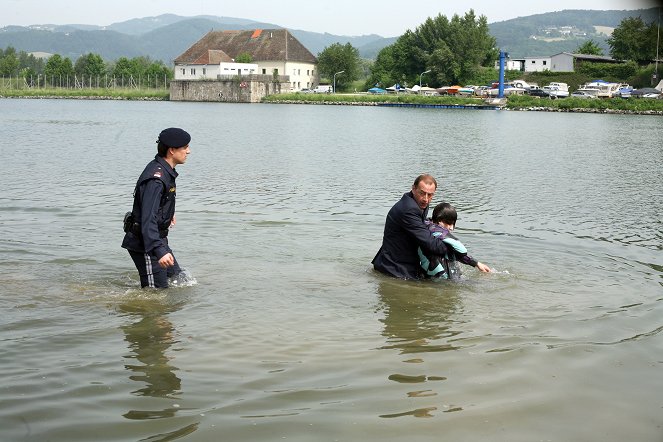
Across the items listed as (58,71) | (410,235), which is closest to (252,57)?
(58,71)

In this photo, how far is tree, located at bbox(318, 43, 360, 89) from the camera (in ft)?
Result: 486

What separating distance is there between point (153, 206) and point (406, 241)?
3.79 m

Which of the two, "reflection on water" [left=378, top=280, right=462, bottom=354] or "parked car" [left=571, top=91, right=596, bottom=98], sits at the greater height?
"parked car" [left=571, top=91, right=596, bottom=98]

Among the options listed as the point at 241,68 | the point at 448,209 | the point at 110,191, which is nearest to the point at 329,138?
the point at 110,191

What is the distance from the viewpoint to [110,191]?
2227 centimetres

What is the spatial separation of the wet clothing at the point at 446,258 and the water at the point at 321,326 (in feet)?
0.88

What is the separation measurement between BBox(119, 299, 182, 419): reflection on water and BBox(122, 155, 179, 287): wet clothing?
0.45 metres

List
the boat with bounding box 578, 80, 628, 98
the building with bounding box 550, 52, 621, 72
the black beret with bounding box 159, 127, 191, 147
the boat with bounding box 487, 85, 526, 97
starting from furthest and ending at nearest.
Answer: the building with bounding box 550, 52, 621, 72
the boat with bounding box 487, 85, 526, 97
the boat with bounding box 578, 80, 628, 98
the black beret with bounding box 159, 127, 191, 147

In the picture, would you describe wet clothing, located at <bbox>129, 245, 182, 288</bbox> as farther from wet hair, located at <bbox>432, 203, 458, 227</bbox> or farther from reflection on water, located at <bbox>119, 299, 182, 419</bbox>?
wet hair, located at <bbox>432, 203, 458, 227</bbox>

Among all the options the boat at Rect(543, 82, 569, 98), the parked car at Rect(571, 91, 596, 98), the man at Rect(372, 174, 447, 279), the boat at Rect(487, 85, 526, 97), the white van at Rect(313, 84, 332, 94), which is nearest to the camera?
the man at Rect(372, 174, 447, 279)

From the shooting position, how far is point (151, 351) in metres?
8.08

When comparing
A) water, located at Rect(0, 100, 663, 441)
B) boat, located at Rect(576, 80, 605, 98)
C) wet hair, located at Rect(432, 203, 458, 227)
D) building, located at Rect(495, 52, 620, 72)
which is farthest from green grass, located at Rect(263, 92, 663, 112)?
wet hair, located at Rect(432, 203, 458, 227)

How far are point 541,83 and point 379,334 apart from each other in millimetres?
126590

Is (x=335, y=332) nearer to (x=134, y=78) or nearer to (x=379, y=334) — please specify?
(x=379, y=334)
